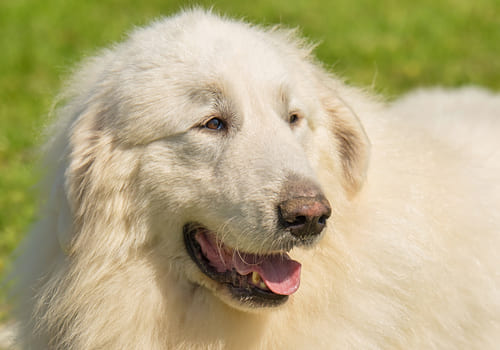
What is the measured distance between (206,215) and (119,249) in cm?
50

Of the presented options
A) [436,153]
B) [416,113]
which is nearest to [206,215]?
[436,153]

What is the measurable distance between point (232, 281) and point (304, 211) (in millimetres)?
580

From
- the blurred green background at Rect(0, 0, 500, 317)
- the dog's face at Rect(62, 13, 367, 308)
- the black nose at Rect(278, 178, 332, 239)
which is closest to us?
the black nose at Rect(278, 178, 332, 239)

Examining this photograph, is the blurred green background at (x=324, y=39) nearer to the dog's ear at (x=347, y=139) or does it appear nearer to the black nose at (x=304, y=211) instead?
the dog's ear at (x=347, y=139)

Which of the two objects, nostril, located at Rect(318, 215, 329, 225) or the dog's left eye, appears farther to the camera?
the dog's left eye

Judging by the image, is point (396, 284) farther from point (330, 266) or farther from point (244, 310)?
point (244, 310)

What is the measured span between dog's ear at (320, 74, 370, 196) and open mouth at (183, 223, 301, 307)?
1.96 feet

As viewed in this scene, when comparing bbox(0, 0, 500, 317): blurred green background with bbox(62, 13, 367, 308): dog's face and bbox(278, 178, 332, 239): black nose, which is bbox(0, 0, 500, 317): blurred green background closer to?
bbox(62, 13, 367, 308): dog's face

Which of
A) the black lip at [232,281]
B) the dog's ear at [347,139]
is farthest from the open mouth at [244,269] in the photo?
the dog's ear at [347,139]

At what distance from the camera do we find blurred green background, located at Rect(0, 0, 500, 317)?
847 cm

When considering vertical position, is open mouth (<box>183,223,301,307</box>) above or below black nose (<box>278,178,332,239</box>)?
below

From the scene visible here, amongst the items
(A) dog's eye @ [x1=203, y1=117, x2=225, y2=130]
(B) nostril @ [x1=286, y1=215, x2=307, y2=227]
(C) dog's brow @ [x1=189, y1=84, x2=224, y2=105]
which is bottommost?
(B) nostril @ [x1=286, y1=215, x2=307, y2=227]

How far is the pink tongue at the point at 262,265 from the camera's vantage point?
3.41 metres

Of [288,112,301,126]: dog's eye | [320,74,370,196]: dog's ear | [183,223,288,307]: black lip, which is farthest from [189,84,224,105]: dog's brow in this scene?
[320,74,370,196]: dog's ear
